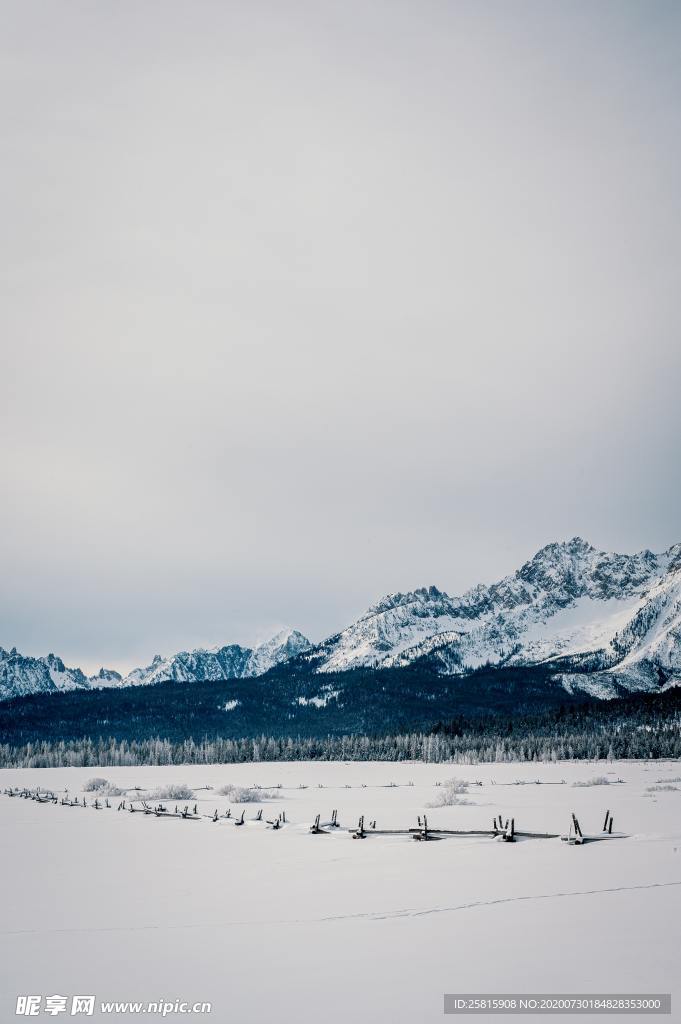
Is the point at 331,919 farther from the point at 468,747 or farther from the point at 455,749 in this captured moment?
the point at 468,747

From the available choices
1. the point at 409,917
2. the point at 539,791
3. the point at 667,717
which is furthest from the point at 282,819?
the point at 667,717

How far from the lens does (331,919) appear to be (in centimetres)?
1427

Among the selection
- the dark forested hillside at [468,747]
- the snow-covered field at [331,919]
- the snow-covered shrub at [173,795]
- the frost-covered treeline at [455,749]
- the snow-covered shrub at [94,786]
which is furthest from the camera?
the dark forested hillside at [468,747]

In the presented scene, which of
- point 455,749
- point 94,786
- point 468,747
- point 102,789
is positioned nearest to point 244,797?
point 102,789

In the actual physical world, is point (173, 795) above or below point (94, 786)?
above

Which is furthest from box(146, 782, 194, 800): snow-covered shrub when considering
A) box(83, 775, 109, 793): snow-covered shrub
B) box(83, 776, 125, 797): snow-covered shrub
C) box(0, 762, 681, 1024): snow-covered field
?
box(0, 762, 681, 1024): snow-covered field

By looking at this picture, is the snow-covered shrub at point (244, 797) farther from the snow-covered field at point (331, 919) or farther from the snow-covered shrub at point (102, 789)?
the snow-covered field at point (331, 919)

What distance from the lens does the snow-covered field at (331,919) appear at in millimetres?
10297

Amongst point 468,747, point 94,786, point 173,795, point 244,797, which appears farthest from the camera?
point 468,747

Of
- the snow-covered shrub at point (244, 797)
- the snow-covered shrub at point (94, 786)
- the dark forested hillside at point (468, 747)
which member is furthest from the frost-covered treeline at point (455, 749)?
the snow-covered shrub at point (244, 797)

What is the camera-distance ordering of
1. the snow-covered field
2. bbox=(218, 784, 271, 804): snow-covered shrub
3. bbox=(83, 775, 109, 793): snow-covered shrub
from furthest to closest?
bbox=(83, 775, 109, 793): snow-covered shrub, bbox=(218, 784, 271, 804): snow-covered shrub, the snow-covered field

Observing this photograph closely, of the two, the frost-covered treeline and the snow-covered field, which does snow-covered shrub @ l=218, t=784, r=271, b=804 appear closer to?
the snow-covered field

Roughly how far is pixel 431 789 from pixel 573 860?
38937 millimetres

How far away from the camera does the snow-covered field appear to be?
10.3 metres
